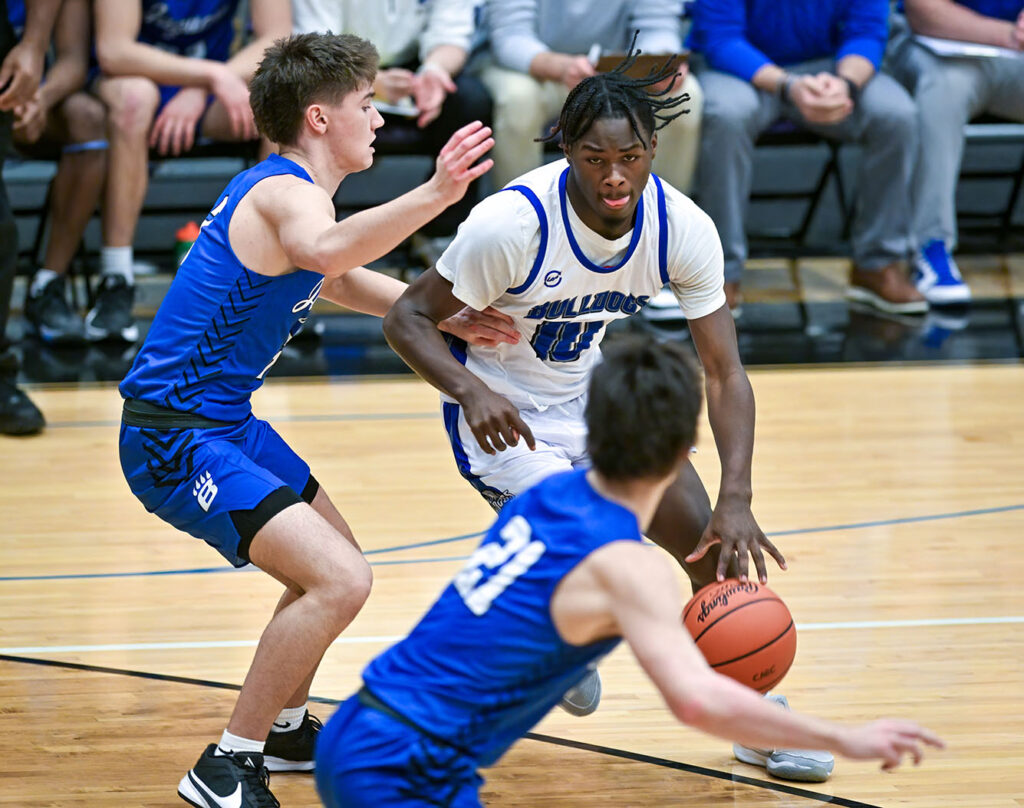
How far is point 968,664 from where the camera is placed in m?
3.66

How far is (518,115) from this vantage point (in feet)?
23.2

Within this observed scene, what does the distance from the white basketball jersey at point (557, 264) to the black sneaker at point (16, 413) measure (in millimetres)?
2953

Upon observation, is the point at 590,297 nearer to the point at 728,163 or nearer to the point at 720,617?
the point at 720,617

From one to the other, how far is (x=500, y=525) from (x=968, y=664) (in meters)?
1.99

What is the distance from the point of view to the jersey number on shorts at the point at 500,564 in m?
2.05

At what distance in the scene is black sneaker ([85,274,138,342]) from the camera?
22.1 ft

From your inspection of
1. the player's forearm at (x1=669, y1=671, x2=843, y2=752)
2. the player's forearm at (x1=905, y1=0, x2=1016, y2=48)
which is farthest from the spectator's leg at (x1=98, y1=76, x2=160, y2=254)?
the player's forearm at (x1=669, y1=671, x2=843, y2=752)

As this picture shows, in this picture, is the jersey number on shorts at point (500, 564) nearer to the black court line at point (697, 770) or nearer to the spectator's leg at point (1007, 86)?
the black court line at point (697, 770)

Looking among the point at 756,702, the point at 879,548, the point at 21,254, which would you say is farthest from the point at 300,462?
the point at 21,254

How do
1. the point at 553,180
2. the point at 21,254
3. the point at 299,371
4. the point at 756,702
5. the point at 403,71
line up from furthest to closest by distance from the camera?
the point at 21,254 → the point at 403,71 → the point at 299,371 → the point at 553,180 → the point at 756,702

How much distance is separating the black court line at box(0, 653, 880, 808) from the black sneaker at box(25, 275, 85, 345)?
130 inches

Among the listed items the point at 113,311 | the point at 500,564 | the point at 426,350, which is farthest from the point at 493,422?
the point at 113,311

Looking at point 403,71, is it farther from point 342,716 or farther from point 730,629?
point 342,716

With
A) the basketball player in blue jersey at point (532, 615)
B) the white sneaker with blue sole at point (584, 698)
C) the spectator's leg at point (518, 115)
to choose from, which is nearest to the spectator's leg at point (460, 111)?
the spectator's leg at point (518, 115)
